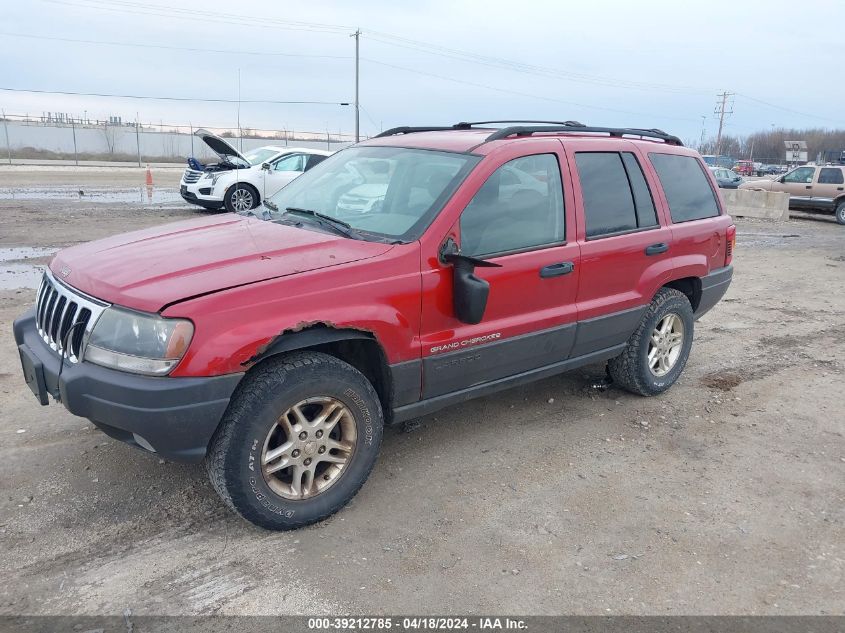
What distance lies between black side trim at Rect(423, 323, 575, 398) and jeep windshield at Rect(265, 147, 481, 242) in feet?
2.33

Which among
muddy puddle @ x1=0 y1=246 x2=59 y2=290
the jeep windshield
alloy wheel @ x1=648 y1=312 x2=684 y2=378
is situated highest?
the jeep windshield

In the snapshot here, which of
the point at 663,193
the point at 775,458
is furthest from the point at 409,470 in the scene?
the point at 663,193

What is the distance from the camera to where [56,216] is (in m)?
13.5

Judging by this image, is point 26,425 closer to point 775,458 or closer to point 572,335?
point 572,335

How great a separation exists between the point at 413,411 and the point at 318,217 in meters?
1.25

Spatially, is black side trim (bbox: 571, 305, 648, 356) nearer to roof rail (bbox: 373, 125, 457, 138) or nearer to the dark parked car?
roof rail (bbox: 373, 125, 457, 138)

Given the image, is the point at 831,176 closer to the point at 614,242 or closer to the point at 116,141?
the point at 614,242

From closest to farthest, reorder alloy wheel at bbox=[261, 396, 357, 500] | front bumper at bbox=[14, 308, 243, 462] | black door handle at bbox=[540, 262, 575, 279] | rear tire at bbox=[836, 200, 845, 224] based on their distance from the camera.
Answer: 1. front bumper at bbox=[14, 308, 243, 462]
2. alloy wheel at bbox=[261, 396, 357, 500]
3. black door handle at bbox=[540, 262, 575, 279]
4. rear tire at bbox=[836, 200, 845, 224]

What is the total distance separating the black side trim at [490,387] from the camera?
3.62m

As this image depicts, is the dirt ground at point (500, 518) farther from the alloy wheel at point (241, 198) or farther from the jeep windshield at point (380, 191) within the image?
the alloy wheel at point (241, 198)

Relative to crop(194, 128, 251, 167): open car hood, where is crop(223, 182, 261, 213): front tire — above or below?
below

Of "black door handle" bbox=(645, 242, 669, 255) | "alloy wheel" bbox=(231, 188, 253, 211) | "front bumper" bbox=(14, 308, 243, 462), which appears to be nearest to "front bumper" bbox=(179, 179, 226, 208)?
"alloy wheel" bbox=(231, 188, 253, 211)

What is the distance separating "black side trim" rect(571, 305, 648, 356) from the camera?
434 cm

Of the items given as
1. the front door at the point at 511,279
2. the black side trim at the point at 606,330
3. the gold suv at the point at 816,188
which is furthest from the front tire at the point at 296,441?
the gold suv at the point at 816,188
